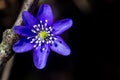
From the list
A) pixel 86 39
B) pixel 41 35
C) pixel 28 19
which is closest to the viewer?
pixel 28 19

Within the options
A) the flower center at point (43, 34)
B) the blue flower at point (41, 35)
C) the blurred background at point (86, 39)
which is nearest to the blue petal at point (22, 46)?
the blue flower at point (41, 35)

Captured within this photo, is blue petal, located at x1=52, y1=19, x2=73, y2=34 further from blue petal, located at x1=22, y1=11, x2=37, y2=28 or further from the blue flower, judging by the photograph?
blue petal, located at x1=22, y1=11, x2=37, y2=28

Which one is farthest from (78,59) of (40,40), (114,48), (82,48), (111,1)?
(40,40)

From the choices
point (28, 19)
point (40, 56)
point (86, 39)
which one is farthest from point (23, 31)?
point (86, 39)

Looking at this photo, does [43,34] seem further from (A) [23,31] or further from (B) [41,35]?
(A) [23,31]

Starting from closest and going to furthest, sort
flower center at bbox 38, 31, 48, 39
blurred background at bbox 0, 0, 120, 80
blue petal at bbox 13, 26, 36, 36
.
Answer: blue petal at bbox 13, 26, 36, 36 < flower center at bbox 38, 31, 48, 39 < blurred background at bbox 0, 0, 120, 80

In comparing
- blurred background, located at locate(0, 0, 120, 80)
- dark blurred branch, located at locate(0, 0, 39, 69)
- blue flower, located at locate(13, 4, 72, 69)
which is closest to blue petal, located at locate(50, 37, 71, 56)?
blue flower, located at locate(13, 4, 72, 69)
